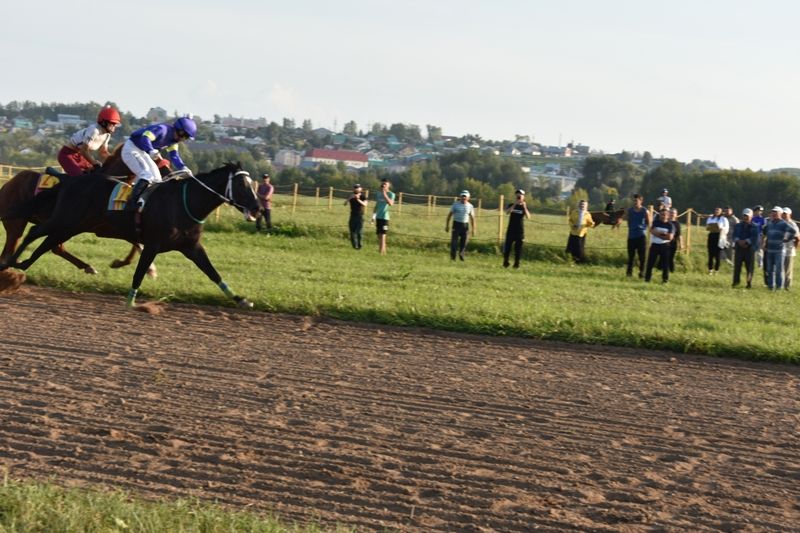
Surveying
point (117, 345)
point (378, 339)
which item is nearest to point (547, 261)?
point (378, 339)

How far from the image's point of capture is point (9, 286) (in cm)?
1308

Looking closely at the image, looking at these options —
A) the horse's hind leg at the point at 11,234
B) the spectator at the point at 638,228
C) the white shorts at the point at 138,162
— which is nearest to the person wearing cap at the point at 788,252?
the spectator at the point at 638,228

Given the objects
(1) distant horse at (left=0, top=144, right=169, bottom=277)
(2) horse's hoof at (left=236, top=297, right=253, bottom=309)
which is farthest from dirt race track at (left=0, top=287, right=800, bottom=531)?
(1) distant horse at (left=0, top=144, right=169, bottom=277)

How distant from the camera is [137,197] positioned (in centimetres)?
1284

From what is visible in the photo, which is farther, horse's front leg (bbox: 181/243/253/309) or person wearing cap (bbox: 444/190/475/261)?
person wearing cap (bbox: 444/190/475/261)

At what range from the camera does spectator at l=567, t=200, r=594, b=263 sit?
24.5m

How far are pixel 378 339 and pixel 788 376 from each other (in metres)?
4.30

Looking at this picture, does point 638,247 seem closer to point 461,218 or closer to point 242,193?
point 461,218

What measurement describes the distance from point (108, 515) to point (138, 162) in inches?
324

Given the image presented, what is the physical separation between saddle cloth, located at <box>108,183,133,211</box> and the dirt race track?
1.53 metres

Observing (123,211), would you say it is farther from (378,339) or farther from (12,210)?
(378,339)

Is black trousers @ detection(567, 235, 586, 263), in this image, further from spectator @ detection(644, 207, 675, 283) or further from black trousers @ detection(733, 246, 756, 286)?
spectator @ detection(644, 207, 675, 283)

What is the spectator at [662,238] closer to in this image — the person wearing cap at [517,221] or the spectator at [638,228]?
the spectator at [638,228]

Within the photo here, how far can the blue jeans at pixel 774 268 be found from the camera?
2109cm
